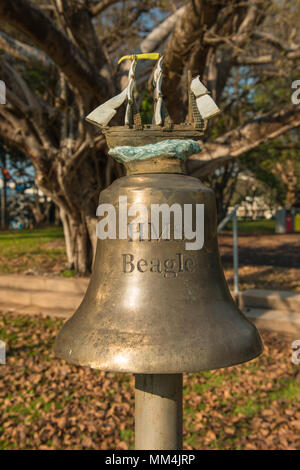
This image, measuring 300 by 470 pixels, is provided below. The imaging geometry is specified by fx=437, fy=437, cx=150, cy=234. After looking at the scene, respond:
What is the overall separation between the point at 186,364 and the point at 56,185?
805 cm

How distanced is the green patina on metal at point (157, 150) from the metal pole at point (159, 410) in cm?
79

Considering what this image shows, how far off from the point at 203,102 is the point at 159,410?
1108mm

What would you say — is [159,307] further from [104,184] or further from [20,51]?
[20,51]

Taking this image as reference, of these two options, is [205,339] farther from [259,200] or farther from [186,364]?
[259,200]

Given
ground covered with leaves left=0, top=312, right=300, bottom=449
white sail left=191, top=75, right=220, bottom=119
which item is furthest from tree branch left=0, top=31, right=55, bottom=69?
white sail left=191, top=75, right=220, bottom=119

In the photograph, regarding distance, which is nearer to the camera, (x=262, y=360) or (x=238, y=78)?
(x=262, y=360)

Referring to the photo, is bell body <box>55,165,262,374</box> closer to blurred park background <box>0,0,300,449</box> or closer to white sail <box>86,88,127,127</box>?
white sail <box>86,88,127,127</box>

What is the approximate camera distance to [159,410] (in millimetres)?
1593

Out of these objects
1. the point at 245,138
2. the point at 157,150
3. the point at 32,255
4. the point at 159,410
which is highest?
the point at 245,138

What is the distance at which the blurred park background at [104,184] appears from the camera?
4523mm

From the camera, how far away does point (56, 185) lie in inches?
354

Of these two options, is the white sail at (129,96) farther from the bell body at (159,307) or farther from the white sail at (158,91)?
the bell body at (159,307)

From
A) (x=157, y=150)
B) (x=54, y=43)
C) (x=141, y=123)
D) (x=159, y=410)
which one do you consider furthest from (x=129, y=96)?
(x=54, y=43)

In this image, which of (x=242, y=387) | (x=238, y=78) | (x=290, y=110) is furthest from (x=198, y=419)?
(x=238, y=78)
